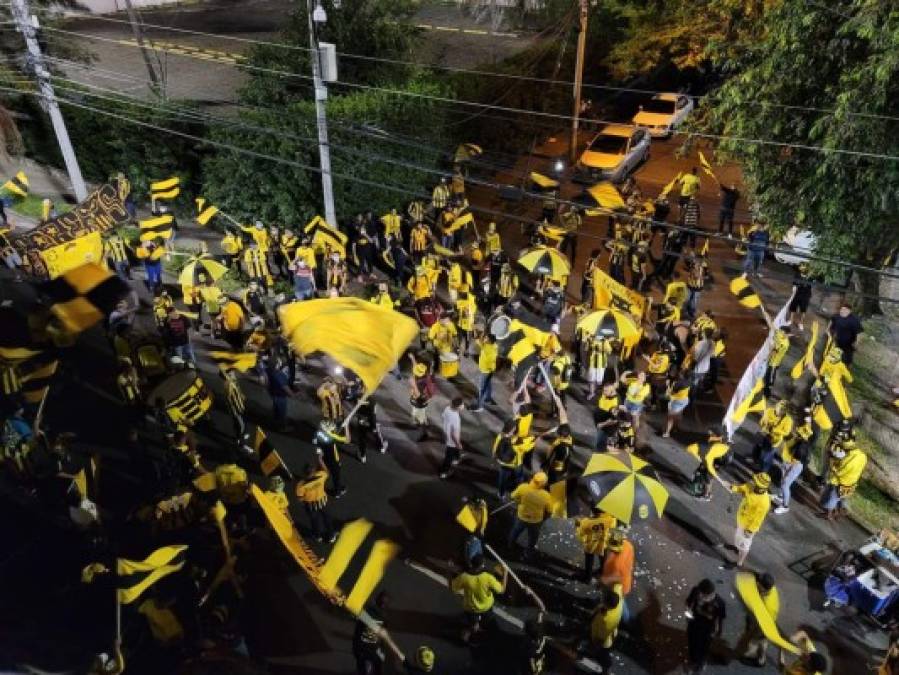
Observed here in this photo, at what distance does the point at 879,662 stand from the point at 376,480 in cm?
694

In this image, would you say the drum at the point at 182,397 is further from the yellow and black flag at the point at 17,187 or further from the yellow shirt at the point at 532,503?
the yellow and black flag at the point at 17,187

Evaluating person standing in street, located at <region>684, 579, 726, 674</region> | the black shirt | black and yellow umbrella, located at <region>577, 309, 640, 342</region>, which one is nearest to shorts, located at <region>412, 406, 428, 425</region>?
black and yellow umbrella, located at <region>577, 309, 640, 342</region>

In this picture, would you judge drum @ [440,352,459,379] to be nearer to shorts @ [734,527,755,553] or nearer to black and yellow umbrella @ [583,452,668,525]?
black and yellow umbrella @ [583,452,668,525]

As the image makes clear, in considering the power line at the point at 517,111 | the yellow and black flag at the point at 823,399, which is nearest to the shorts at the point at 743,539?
the yellow and black flag at the point at 823,399

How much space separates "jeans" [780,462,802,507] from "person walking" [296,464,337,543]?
6.52 metres

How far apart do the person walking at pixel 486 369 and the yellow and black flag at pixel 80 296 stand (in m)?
6.53

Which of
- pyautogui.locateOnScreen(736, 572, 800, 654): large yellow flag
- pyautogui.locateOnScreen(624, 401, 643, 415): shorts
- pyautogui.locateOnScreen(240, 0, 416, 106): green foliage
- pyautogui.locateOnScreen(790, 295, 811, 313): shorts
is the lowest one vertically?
pyautogui.locateOnScreen(790, 295, 811, 313): shorts

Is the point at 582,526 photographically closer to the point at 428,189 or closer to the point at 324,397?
the point at 324,397

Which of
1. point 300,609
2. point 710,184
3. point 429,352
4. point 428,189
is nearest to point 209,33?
point 428,189

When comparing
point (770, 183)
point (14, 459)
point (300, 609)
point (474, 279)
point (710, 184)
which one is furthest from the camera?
point (710, 184)

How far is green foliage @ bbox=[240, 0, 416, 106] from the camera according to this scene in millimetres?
19031

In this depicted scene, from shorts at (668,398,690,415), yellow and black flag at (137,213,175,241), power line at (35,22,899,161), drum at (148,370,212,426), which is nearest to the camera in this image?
drum at (148,370,212,426)

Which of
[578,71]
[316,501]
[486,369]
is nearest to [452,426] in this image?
[486,369]

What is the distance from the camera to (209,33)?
33.8 m
